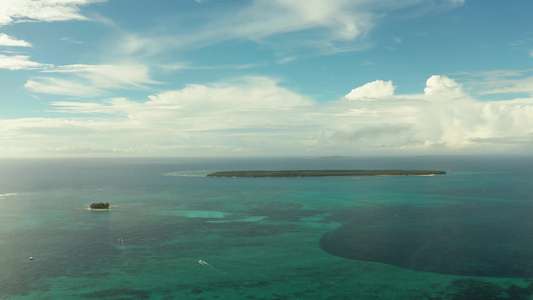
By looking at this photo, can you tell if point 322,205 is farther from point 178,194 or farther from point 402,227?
point 178,194

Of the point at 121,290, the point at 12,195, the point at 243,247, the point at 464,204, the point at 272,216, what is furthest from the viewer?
the point at 12,195

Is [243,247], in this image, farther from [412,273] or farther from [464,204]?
[464,204]

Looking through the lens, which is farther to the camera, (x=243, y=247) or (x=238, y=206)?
(x=238, y=206)

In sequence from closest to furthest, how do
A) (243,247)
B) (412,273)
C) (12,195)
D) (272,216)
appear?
(412,273), (243,247), (272,216), (12,195)

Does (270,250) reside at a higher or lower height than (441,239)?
lower

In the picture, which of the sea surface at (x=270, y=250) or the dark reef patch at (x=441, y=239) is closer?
the sea surface at (x=270, y=250)

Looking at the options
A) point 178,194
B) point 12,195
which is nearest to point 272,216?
point 178,194

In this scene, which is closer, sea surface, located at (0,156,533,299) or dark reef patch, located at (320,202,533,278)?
sea surface, located at (0,156,533,299)

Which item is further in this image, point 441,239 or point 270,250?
point 441,239
